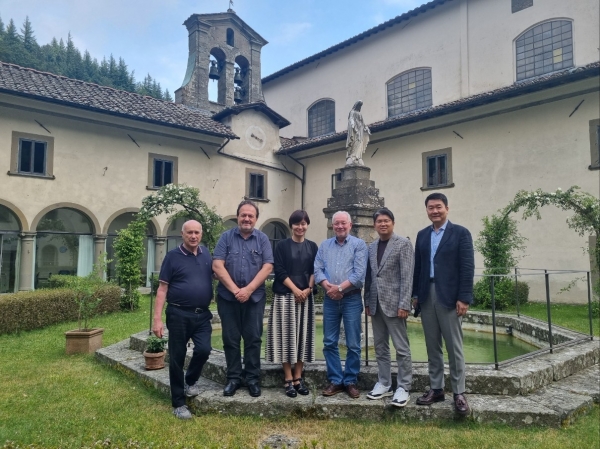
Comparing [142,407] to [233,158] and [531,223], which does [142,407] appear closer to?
[531,223]

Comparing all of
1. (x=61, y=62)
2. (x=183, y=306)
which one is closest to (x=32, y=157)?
(x=183, y=306)

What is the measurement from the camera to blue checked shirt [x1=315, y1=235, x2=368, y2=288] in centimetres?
446

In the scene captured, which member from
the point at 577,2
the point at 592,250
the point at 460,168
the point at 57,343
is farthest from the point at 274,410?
the point at 577,2

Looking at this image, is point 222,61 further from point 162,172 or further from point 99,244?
point 99,244

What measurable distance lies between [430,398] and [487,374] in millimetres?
798

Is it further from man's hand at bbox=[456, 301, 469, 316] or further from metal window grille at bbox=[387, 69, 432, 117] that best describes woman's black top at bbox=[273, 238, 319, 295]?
metal window grille at bbox=[387, 69, 432, 117]

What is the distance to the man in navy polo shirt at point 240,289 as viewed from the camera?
4449mm

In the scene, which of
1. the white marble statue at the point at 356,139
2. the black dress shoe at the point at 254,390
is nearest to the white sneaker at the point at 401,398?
the black dress shoe at the point at 254,390

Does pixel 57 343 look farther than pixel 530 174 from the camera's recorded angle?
No

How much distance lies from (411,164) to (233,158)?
7870 millimetres

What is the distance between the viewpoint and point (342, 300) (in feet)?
14.7

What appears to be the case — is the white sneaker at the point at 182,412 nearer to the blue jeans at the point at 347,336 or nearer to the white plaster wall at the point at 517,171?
the blue jeans at the point at 347,336

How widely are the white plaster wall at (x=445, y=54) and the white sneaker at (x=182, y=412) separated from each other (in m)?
17.0

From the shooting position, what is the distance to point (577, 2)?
50.1 ft
